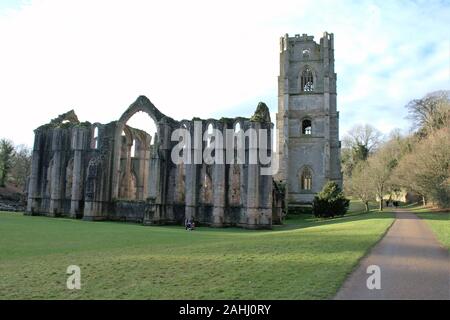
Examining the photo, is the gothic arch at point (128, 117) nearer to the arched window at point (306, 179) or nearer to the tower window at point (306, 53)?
the arched window at point (306, 179)

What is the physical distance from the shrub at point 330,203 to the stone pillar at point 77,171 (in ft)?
74.8

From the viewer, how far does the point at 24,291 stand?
8.31 meters

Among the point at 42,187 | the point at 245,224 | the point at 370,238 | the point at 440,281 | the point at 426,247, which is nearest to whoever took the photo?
the point at 440,281

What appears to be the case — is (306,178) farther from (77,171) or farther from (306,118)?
(77,171)

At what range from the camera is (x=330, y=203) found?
125 feet

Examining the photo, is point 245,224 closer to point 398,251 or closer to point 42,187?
point 398,251

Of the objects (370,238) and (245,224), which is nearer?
(370,238)

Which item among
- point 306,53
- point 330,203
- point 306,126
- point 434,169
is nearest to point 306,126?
point 306,126

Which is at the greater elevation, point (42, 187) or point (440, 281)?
point (42, 187)

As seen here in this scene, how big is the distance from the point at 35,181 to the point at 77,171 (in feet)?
22.0

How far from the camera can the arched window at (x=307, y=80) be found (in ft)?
177

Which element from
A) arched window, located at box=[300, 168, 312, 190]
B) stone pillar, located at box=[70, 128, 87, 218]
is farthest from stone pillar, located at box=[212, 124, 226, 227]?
arched window, located at box=[300, 168, 312, 190]

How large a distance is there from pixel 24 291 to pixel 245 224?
24.1m
